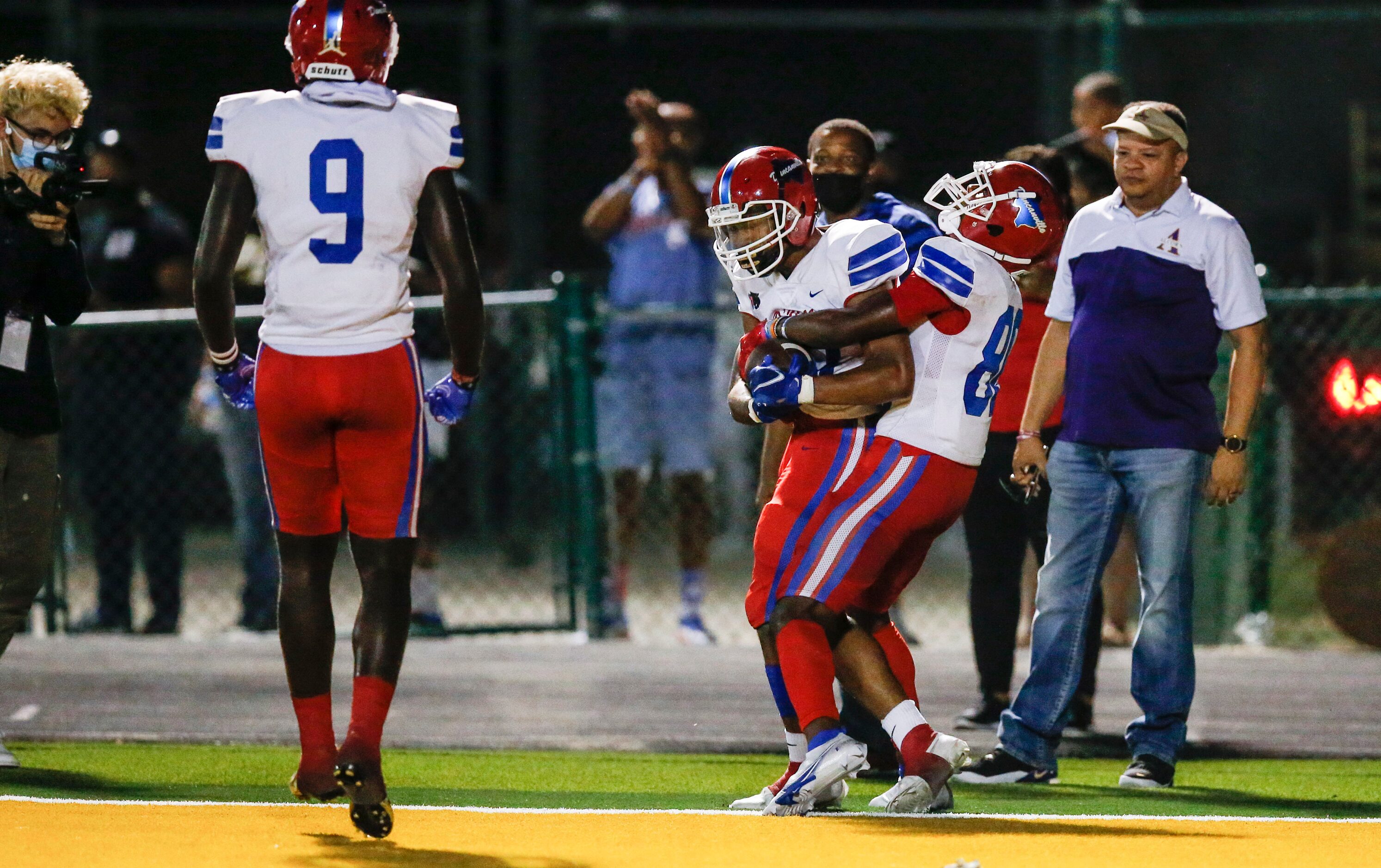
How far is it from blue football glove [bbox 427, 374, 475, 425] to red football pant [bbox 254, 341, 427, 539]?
95mm

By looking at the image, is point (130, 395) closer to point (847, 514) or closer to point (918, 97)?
point (847, 514)

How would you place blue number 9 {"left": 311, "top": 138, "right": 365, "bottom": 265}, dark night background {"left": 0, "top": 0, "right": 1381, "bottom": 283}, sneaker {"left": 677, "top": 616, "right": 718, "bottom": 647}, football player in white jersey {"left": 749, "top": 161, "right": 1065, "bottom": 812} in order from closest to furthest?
blue number 9 {"left": 311, "top": 138, "right": 365, "bottom": 265} → football player in white jersey {"left": 749, "top": 161, "right": 1065, "bottom": 812} → sneaker {"left": 677, "top": 616, "right": 718, "bottom": 647} → dark night background {"left": 0, "top": 0, "right": 1381, "bottom": 283}

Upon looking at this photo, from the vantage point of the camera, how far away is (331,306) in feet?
16.1

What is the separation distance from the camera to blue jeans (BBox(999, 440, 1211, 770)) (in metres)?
5.99

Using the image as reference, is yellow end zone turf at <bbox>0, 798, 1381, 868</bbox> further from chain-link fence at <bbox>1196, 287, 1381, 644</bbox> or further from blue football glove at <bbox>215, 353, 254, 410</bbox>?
chain-link fence at <bbox>1196, 287, 1381, 644</bbox>

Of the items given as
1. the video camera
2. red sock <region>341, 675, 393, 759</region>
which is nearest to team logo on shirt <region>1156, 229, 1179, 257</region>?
red sock <region>341, 675, 393, 759</region>

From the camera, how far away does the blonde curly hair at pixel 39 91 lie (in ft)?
18.9

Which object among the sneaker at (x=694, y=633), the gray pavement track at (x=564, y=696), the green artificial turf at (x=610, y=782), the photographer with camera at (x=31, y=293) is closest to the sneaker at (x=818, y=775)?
the green artificial turf at (x=610, y=782)

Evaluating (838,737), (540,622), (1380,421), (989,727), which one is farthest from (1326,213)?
(838,737)

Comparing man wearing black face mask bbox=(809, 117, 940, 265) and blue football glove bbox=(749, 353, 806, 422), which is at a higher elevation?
man wearing black face mask bbox=(809, 117, 940, 265)

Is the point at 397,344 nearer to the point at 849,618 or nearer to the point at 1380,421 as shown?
the point at 849,618

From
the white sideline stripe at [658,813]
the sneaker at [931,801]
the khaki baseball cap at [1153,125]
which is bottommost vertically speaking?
the white sideline stripe at [658,813]

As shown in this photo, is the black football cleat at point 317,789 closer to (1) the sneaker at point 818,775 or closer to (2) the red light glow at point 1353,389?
(1) the sneaker at point 818,775

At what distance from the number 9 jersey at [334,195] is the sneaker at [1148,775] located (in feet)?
8.88
